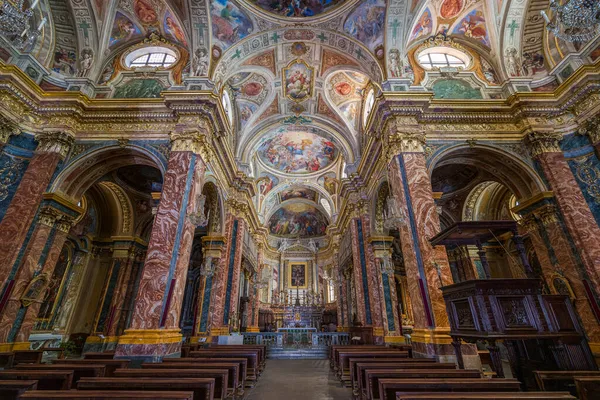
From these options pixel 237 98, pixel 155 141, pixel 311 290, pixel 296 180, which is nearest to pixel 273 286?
pixel 311 290

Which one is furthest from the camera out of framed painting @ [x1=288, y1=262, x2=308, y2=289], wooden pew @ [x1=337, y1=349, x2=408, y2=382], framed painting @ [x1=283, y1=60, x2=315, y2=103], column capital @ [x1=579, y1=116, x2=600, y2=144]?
framed painting @ [x1=288, y1=262, x2=308, y2=289]

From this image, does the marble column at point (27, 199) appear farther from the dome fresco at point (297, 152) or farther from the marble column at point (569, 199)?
the marble column at point (569, 199)

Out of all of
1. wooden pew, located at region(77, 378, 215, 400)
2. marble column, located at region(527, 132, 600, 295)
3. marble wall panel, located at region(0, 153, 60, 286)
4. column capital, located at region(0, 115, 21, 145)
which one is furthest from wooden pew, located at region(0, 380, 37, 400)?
marble column, located at region(527, 132, 600, 295)

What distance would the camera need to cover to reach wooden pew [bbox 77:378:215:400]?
3127 millimetres

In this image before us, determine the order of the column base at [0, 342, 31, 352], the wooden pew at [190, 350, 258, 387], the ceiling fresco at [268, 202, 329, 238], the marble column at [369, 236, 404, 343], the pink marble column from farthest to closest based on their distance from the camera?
1. the ceiling fresco at [268, 202, 329, 238]
2. the marble column at [369, 236, 404, 343]
3. the column base at [0, 342, 31, 352]
4. the pink marble column
5. the wooden pew at [190, 350, 258, 387]

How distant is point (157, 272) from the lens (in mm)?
7141

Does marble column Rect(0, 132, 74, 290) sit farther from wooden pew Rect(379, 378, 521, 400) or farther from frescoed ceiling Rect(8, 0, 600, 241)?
wooden pew Rect(379, 378, 521, 400)

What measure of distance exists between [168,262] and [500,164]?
1098 centimetres

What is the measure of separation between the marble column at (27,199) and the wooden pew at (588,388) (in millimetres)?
11864

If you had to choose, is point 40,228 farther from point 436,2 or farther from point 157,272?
point 436,2

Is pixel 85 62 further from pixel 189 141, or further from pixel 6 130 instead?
A: pixel 189 141

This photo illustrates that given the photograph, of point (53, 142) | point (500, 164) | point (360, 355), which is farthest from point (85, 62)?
point (500, 164)

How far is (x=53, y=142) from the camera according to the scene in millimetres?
8797

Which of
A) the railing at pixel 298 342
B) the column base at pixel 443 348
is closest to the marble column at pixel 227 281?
the railing at pixel 298 342
